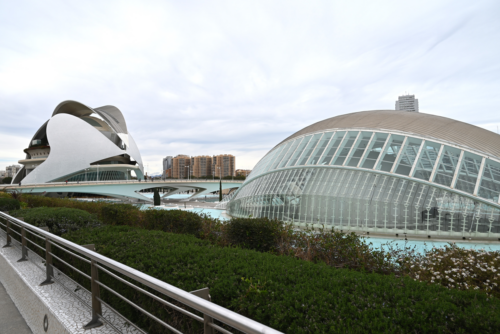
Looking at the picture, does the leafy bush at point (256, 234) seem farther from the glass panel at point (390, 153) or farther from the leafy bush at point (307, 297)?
the glass panel at point (390, 153)

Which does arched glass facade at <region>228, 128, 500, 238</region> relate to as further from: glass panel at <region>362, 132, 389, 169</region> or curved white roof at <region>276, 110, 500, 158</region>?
curved white roof at <region>276, 110, 500, 158</region>

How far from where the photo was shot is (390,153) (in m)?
14.8

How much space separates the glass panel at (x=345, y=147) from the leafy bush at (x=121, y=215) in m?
10.2

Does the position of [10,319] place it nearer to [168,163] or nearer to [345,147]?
[345,147]

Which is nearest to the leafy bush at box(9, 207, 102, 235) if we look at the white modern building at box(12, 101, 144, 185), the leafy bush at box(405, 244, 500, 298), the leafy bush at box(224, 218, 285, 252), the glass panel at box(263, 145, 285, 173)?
the leafy bush at box(224, 218, 285, 252)

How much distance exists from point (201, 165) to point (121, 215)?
137m

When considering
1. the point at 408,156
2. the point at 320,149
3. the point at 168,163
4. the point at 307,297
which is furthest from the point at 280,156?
the point at 168,163

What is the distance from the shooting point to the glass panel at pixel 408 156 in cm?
1388

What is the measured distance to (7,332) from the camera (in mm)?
4301

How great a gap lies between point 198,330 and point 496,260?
5.37 m

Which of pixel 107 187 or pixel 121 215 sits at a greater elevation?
pixel 121 215

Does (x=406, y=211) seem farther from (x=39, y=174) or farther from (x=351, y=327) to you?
(x=39, y=174)

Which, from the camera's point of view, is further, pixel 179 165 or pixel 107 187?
pixel 179 165

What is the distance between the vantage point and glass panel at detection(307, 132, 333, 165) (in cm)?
1665
